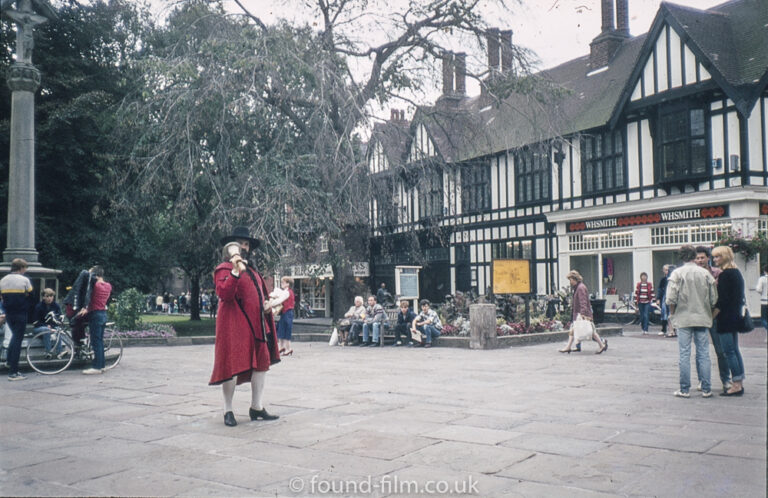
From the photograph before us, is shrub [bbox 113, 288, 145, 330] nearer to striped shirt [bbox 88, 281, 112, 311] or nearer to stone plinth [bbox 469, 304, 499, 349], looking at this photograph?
striped shirt [bbox 88, 281, 112, 311]

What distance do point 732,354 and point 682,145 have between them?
→ 16.1m

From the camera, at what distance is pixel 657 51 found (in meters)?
23.3

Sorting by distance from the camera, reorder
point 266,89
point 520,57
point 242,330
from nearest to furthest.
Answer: point 242,330 → point 266,89 → point 520,57

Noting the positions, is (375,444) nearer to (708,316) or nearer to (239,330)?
(239,330)

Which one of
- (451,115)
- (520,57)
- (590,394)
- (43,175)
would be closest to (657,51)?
(520,57)

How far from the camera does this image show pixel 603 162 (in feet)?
83.8

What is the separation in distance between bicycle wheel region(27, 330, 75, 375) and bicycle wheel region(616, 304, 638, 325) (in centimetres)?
1871

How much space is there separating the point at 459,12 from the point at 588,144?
8224mm

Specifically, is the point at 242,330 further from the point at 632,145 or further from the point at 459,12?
the point at 632,145

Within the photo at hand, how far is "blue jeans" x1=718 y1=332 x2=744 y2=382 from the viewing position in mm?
7953

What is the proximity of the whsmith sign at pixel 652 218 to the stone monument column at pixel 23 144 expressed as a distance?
732 inches

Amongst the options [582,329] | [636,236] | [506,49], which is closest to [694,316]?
[582,329]

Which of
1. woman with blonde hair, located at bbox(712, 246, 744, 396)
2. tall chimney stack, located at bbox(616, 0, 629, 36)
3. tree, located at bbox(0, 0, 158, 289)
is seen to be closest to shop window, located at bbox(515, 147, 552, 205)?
tall chimney stack, located at bbox(616, 0, 629, 36)

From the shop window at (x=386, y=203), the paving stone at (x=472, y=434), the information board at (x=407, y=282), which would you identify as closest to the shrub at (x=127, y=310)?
the information board at (x=407, y=282)
